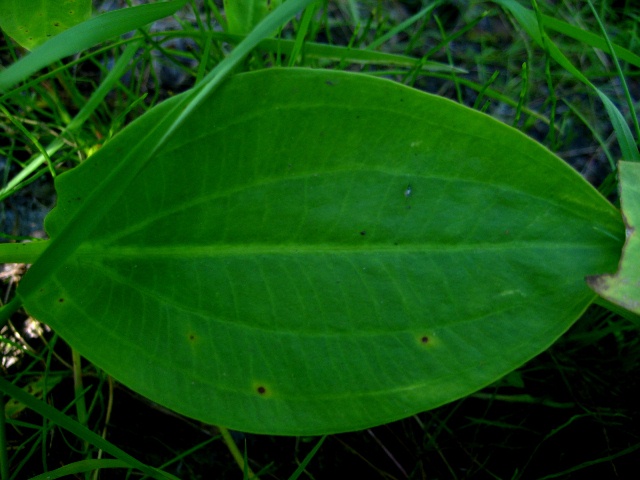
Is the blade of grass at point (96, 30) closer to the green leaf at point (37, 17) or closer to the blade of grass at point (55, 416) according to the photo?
the green leaf at point (37, 17)

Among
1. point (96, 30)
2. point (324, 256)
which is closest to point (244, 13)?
point (96, 30)

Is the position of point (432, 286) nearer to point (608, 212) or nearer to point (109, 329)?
point (608, 212)

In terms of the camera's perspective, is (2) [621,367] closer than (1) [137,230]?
No

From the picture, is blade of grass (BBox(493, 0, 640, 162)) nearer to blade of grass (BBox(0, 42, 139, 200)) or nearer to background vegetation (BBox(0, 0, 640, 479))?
background vegetation (BBox(0, 0, 640, 479))

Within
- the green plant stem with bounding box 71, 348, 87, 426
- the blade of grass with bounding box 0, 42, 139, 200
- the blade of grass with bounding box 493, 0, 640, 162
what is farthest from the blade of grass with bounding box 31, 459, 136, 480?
the blade of grass with bounding box 493, 0, 640, 162

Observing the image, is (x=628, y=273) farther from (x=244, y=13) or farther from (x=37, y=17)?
(x=37, y=17)

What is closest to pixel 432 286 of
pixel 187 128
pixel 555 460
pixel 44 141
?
pixel 187 128

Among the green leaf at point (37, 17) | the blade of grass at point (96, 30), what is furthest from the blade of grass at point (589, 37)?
the green leaf at point (37, 17)
